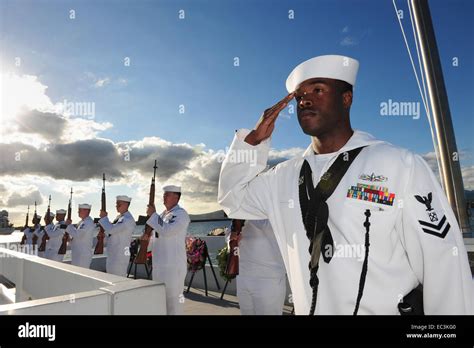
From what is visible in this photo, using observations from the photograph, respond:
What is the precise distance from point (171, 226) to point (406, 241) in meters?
4.73

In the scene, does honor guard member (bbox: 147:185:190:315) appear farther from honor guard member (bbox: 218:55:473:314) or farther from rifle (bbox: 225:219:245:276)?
honor guard member (bbox: 218:55:473:314)

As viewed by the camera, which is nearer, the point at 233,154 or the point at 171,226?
the point at 233,154

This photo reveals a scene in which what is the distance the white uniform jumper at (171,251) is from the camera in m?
5.63

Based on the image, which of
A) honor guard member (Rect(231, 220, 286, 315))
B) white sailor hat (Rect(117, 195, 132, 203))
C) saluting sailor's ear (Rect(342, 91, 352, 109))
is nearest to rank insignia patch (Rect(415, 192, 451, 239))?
saluting sailor's ear (Rect(342, 91, 352, 109))

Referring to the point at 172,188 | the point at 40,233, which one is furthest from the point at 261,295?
the point at 40,233

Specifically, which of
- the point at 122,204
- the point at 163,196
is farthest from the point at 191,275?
the point at 163,196

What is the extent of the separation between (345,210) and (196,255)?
23.0 feet

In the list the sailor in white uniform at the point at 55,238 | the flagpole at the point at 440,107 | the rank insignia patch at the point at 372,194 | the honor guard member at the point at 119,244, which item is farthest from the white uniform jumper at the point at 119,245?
the flagpole at the point at 440,107

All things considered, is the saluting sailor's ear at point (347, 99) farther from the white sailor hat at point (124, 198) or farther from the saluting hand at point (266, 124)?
the white sailor hat at point (124, 198)

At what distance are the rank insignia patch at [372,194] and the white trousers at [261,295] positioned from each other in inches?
120

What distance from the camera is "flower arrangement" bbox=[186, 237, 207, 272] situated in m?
7.97

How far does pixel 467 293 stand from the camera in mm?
1146

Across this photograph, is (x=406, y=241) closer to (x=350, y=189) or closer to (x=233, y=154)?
(x=350, y=189)
